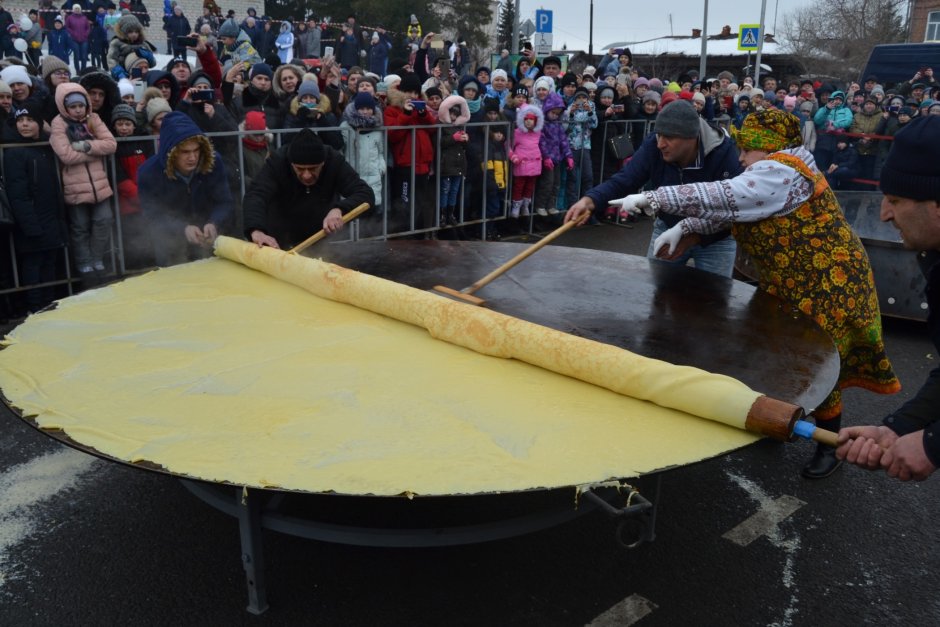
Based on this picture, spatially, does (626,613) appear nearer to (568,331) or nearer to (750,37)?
(568,331)

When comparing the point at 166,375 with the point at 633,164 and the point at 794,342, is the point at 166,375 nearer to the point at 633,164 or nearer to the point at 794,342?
the point at 794,342

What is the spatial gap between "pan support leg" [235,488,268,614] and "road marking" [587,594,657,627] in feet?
3.63

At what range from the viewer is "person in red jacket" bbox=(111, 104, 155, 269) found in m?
5.95

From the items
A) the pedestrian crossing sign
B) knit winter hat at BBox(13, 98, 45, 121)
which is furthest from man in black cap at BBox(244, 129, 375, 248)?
the pedestrian crossing sign

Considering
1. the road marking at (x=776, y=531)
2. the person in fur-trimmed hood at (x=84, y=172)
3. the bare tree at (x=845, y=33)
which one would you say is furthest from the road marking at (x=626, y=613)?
the bare tree at (x=845, y=33)

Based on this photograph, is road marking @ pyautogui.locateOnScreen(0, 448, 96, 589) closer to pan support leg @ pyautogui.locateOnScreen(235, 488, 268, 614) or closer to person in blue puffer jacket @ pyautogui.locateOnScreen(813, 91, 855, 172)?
pan support leg @ pyautogui.locateOnScreen(235, 488, 268, 614)

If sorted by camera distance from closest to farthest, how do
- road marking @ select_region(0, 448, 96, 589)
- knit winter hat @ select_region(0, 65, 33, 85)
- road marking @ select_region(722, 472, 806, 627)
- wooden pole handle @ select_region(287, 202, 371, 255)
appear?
1. road marking @ select_region(722, 472, 806, 627)
2. road marking @ select_region(0, 448, 96, 589)
3. wooden pole handle @ select_region(287, 202, 371, 255)
4. knit winter hat @ select_region(0, 65, 33, 85)

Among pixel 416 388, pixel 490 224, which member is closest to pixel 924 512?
pixel 416 388

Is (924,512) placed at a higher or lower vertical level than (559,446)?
lower

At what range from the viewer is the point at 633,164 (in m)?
4.28

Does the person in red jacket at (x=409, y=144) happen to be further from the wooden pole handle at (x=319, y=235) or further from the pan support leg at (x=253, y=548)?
the pan support leg at (x=253, y=548)

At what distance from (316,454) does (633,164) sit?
2719 millimetres

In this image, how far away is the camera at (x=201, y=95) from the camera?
669cm

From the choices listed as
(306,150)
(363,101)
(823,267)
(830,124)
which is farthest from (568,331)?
(830,124)
